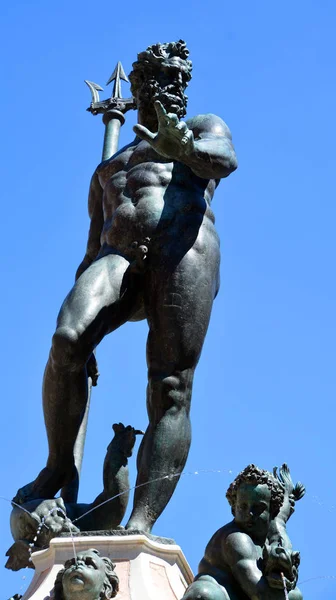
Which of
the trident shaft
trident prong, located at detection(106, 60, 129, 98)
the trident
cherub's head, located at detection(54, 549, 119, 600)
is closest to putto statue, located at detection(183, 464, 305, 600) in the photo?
cherub's head, located at detection(54, 549, 119, 600)

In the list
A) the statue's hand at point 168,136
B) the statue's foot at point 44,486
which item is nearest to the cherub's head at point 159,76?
the statue's hand at point 168,136

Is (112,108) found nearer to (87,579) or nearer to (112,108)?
(112,108)

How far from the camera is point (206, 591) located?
7.53 meters

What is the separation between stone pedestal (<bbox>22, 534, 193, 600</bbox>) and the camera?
805cm

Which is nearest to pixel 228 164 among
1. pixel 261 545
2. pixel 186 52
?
pixel 186 52

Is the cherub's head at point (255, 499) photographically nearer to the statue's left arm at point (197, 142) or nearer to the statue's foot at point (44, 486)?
the statue's foot at point (44, 486)

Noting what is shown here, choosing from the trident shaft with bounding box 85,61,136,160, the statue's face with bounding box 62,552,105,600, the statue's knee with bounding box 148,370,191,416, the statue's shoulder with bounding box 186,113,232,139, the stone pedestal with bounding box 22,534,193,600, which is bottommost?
the statue's face with bounding box 62,552,105,600

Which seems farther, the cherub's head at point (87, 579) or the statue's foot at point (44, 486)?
the statue's foot at point (44, 486)

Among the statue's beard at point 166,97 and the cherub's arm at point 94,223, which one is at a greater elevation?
the statue's beard at point 166,97

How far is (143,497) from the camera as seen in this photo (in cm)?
866

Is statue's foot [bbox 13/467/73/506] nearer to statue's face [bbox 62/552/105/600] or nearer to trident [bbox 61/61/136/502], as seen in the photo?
statue's face [bbox 62/552/105/600]

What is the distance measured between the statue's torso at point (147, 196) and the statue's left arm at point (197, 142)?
0.84 ft

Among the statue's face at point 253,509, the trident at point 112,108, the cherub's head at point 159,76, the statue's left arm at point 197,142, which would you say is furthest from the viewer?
the trident at point 112,108

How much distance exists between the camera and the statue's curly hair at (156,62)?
10195 mm
